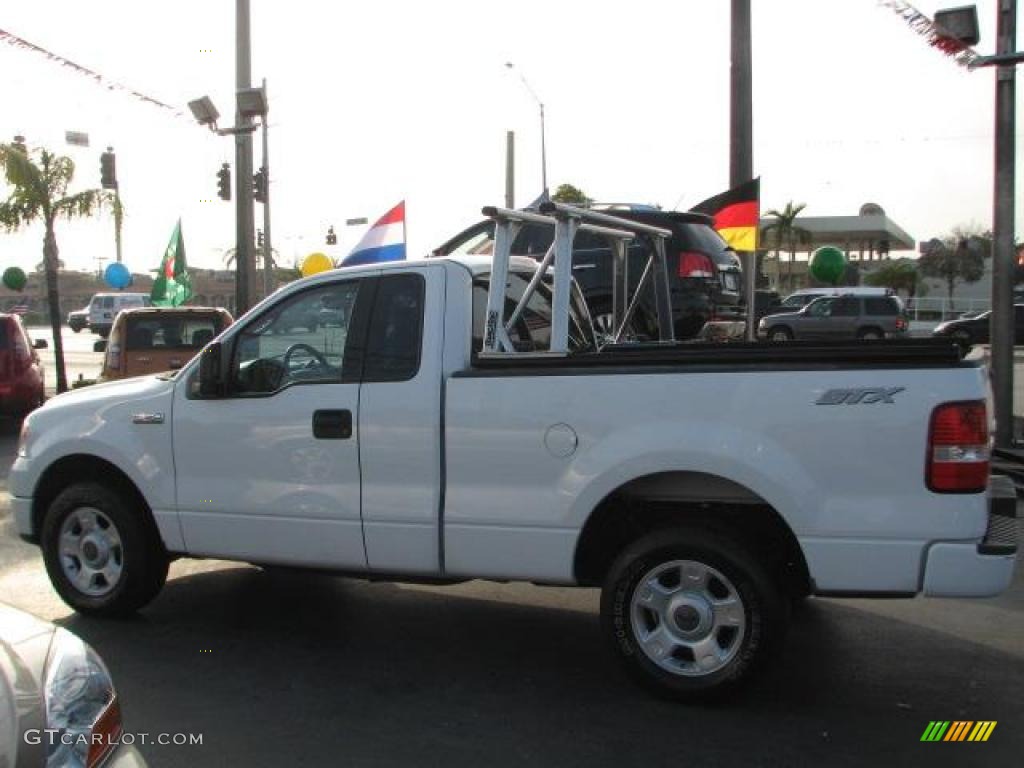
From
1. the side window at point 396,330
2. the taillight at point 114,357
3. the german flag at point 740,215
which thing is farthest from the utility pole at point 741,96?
the side window at point 396,330

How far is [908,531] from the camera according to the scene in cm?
394

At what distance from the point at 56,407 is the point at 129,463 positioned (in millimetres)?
652

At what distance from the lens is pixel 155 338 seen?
11648 mm

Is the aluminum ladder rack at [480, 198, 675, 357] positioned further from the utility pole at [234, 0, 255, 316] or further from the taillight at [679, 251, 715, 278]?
the utility pole at [234, 0, 255, 316]

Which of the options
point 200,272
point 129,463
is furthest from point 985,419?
point 200,272

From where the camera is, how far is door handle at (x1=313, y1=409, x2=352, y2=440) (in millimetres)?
4836

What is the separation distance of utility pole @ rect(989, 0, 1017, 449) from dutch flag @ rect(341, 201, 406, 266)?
6.34m

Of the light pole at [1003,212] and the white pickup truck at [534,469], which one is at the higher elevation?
the light pole at [1003,212]

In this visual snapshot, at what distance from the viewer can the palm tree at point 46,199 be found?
18188 millimetres

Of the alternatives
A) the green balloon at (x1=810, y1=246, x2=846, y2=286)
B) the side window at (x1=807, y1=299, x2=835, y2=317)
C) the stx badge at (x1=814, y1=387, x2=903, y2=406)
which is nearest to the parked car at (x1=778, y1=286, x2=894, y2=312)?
the side window at (x1=807, y1=299, x2=835, y2=317)

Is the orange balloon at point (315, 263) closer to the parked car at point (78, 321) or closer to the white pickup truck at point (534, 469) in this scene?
the white pickup truck at point (534, 469)

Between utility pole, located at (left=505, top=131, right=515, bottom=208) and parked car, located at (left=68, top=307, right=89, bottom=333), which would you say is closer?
utility pole, located at (left=505, top=131, right=515, bottom=208)

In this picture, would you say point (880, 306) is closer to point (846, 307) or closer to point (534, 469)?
point (846, 307)

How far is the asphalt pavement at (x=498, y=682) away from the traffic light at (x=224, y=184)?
18273mm
